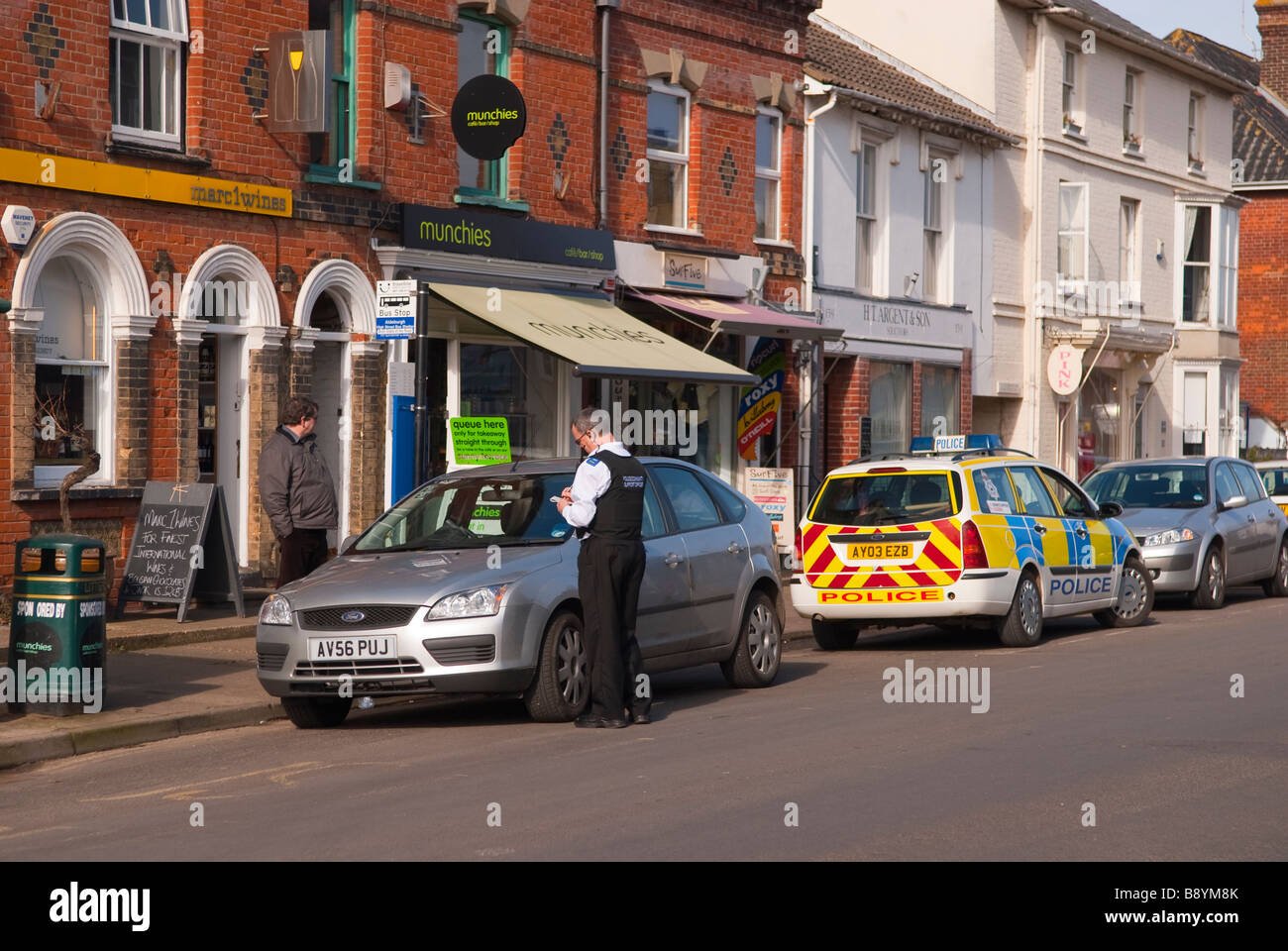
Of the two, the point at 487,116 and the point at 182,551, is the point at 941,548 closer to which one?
the point at 182,551

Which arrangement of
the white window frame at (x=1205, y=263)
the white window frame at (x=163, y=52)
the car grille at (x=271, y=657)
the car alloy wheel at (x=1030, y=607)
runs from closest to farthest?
the car grille at (x=271, y=657) < the car alloy wheel at (x=1030, y=607) < the white window frame at (x=163, y=52) < the white window frame at (x=1205, y=263)

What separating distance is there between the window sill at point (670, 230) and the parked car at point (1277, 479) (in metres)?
8.82

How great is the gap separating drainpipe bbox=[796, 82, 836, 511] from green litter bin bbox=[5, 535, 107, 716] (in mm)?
14959

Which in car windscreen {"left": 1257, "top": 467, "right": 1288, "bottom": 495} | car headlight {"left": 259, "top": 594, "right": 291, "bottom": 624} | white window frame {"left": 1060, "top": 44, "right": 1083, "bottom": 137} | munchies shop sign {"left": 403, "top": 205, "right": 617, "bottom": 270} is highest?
white window frame {"left": 1060, "top": 44, "right": 1083, "bottom": 137}

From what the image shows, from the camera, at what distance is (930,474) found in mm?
15094

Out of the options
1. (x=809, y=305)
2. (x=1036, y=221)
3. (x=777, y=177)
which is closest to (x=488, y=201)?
(x=777, y=177)

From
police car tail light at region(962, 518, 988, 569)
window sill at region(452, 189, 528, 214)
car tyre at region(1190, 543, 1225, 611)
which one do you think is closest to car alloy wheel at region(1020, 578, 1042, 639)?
police car tail light at region(962, 518, 988, 569)

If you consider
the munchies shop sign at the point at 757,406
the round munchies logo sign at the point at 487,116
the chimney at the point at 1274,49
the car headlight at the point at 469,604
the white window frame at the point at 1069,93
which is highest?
the chimney at the point at 1274,49

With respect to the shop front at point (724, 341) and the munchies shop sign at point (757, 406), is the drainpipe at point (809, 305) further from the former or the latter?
the munchies shop sign at point (757, 406)

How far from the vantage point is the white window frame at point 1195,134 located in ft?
117

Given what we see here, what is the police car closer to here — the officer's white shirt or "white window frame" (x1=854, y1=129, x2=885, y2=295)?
the officer's white shirt

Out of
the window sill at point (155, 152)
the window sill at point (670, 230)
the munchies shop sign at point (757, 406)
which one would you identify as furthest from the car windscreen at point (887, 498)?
the munchies shop sign at point (757, 406)

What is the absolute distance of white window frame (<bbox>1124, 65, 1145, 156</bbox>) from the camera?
33219 millimetres

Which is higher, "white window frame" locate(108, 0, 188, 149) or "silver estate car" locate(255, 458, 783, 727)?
"white window frame" locate(108, 0, 188, 149)
